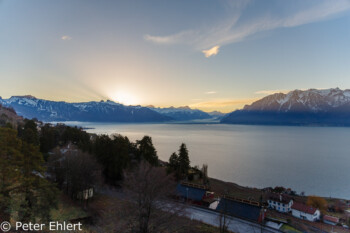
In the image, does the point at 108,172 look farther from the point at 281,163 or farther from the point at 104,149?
the point at 281,163

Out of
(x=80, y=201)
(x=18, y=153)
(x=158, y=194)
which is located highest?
(x=18, y=153)

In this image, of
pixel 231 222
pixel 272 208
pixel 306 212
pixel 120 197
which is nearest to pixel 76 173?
pixel 120 197

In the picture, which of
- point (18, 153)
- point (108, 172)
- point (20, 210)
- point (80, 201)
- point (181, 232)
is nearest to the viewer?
point (20, 210)

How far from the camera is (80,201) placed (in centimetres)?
2097

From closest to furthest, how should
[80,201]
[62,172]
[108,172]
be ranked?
1. [80,201]
2. [62,172]
3. [108,172]

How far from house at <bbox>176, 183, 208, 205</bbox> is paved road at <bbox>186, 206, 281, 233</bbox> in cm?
433

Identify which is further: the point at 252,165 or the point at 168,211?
the point at 252,165

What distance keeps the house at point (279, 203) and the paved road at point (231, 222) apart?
1480 cm

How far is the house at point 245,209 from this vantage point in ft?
65.6

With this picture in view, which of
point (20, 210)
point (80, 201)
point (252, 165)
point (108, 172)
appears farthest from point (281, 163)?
point (20, 210)

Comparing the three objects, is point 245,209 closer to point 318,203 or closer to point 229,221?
point 229,221

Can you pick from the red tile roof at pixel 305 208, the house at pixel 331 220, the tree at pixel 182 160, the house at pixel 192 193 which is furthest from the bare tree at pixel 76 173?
the house at pixel 331 220

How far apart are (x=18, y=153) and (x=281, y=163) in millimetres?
65361

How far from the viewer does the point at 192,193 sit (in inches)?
1051
